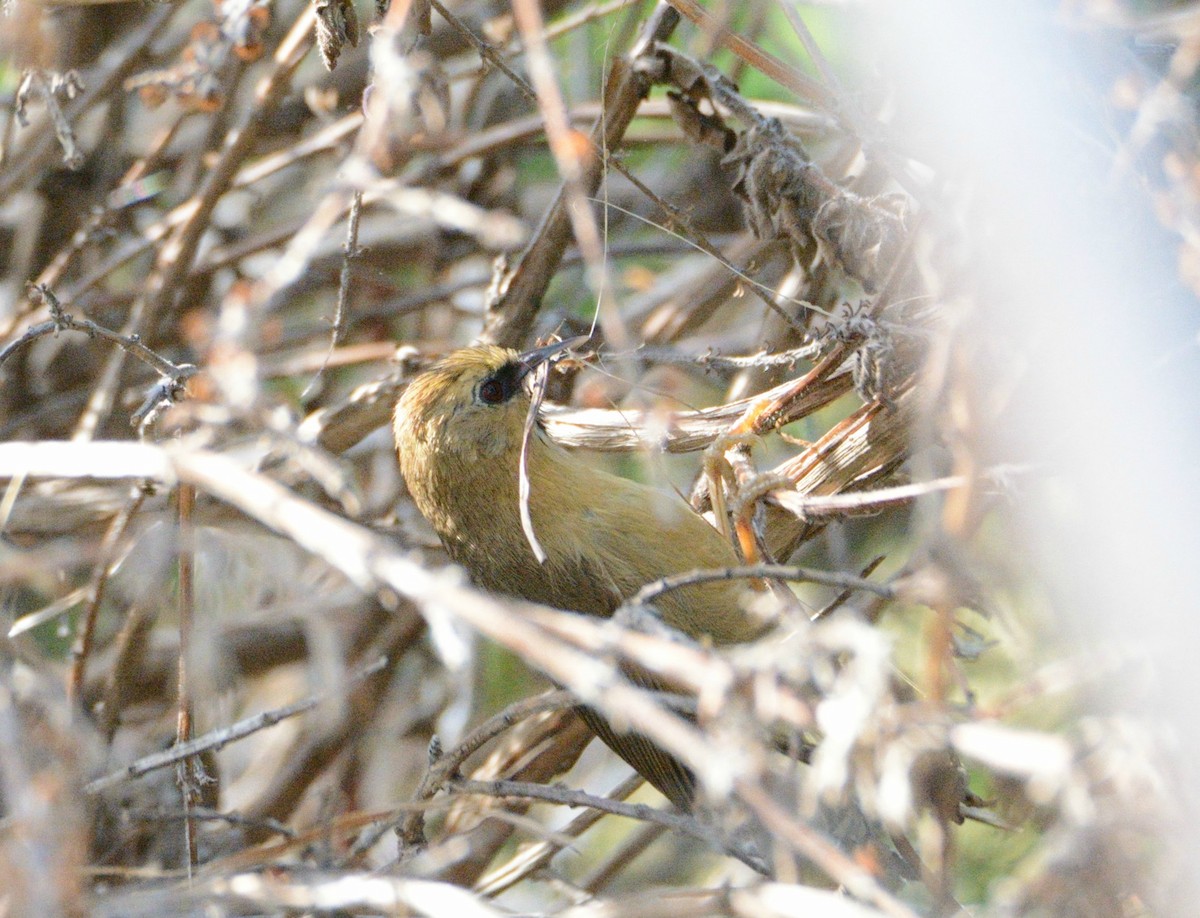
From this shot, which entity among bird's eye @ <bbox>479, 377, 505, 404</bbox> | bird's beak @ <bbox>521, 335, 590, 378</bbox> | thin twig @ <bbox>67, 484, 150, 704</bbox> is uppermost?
bird's beak @ <bbox>521, 335, 590, 378</bbox>

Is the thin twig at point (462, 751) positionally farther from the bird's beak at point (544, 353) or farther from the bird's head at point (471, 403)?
the bird's head at point (471, 403)

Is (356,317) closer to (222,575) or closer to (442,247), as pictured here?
(442,247)

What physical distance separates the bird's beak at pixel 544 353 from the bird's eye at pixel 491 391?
78mm

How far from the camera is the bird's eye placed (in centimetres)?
338

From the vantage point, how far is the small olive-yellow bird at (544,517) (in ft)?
10.3

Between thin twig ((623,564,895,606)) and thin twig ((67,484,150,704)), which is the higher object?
thin twig ((623,564,895,606))

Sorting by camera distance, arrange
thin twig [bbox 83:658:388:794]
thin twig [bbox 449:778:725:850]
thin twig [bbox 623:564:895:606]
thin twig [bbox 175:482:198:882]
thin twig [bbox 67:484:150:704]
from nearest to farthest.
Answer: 1. thin twig [bbox 623:564:895:606]
2. thin twig [bbox 449:778:725:850]
3. thin twig [bbox 83:658:388:794]
4. thin twig [bbox 175:482:198:882]
5. thin twig [bbox 67:484:150:704]

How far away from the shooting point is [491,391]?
3.39m

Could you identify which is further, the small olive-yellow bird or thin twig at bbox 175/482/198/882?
the small olive-yellow bird

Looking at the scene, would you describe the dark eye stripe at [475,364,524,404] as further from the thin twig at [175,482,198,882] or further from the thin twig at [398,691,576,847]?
the thin twig at [398,691,576,847]

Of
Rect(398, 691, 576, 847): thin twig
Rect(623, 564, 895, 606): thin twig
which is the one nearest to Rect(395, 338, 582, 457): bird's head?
Rect(398, 691, 576, 847): thin twig

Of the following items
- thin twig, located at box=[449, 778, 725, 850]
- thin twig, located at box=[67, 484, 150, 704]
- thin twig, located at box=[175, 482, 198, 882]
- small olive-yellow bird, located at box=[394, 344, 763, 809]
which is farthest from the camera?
small olive-yellow bird, located at box=[394, 344, 763, 809]

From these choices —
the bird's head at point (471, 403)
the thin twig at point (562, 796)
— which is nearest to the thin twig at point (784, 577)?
the thin twig at point (562, 796)

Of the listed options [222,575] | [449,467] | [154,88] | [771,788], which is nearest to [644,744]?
[449,467]
